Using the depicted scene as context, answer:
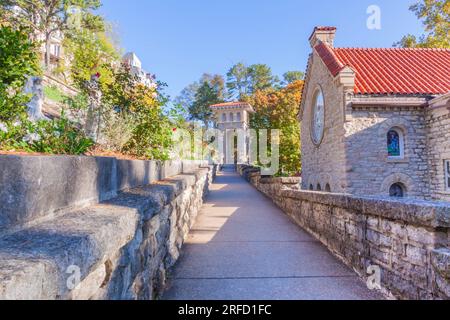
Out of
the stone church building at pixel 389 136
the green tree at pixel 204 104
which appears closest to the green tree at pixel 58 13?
the stone church building at pixel 389 136

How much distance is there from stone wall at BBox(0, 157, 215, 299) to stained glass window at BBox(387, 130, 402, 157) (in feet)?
34.2

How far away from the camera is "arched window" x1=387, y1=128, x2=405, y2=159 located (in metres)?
10.5

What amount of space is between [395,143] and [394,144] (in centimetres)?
8

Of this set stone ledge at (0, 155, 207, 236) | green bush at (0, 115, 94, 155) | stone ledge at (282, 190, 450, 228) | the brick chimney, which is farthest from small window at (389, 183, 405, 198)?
green bush at (0, 115, 94, 155)

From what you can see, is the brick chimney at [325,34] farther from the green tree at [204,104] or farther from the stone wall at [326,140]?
the green tree at [204,104]

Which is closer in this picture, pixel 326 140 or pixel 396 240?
pixel 396 240

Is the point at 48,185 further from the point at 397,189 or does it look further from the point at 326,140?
the point at 326,140

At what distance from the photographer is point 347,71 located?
1024cm

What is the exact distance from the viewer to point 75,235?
4.09 ft

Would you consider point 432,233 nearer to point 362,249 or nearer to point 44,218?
point 362,249

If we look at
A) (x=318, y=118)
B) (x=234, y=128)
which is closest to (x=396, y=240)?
(x=318, y=118)

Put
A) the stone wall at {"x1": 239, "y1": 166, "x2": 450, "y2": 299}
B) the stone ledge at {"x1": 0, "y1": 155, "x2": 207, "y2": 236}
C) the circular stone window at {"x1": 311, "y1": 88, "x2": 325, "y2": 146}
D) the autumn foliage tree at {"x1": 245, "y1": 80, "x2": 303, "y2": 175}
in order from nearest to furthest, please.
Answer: the stone ledge at {"x1": 0, "y1": 155, "x2": 207, "y2": 236} < the stone wall at {"x1": 239, "y1": 166, "x2": 450, "y2": 299} < the circular stone window at {"x1": 311, "y1": 88, "x2": 325, "y2": 146} < the autumn foliage tree at {"x1": 245, "y1": 80, "x2": 303, "y2": 175}

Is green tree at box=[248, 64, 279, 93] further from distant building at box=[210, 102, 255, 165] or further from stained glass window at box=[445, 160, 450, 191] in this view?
stained glass window at box=[445, 160, 450, 191]
